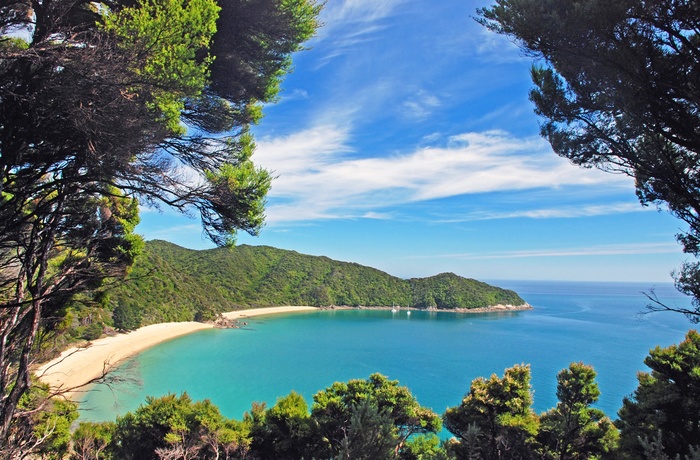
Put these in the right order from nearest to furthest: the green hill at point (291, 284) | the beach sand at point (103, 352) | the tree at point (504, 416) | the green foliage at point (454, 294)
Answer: the tree at point (504, 416), the beach sand at point (103, 352), the green hill at point (291, 284), the green foliage at point (454, 294)

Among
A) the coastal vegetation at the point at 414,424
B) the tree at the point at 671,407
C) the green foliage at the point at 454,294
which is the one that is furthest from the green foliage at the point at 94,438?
the green foliage at the point at 454,294

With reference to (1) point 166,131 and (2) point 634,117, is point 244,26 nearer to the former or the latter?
(1) point 166,131

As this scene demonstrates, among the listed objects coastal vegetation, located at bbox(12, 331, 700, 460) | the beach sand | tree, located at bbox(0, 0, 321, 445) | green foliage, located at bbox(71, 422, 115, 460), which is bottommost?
the beach sand

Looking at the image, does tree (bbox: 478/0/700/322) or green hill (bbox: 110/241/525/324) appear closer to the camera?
tree (bbox: 478/0/700/322)

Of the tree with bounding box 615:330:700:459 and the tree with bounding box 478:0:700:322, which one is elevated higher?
the tree with bounding box 478:0:700:322

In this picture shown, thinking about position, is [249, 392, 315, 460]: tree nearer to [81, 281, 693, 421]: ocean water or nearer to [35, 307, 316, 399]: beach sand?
[81, 281, 693, 421]: ocean water

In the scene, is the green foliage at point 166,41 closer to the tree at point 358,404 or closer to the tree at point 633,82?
the tree at point 633,82

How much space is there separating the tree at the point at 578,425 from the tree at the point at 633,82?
607 centimetres

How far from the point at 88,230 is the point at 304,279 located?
7511 centimetres

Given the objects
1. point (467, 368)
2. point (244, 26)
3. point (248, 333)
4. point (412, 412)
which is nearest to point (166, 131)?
point (244, 26)

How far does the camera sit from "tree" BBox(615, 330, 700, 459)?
7.11 metres

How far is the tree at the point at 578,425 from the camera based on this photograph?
30.2 feet

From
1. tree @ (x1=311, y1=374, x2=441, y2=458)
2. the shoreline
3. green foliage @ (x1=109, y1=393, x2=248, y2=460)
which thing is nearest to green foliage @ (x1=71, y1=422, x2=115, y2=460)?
green foliage @ (x1=109, y1=393, x2=248, y2=460)

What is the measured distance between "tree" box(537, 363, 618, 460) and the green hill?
46355 millimetres
